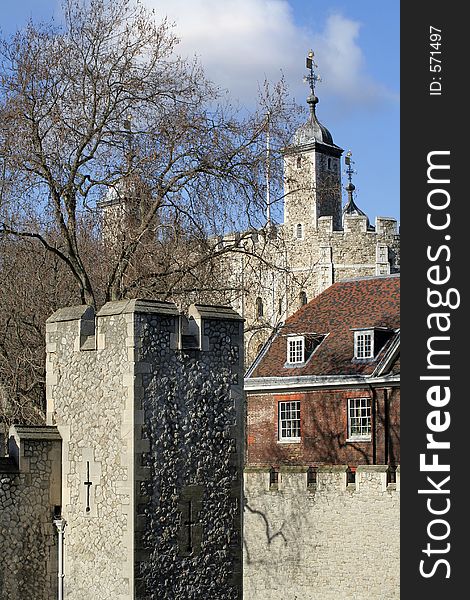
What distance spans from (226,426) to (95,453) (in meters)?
1.62

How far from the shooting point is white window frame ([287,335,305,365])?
30.6 m

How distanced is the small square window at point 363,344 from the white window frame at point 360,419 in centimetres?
108

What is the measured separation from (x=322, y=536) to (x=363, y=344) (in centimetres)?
562

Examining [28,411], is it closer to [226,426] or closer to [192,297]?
[192,297]

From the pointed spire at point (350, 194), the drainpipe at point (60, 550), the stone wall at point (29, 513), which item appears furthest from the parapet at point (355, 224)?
the drainpipe at point (60, 550)

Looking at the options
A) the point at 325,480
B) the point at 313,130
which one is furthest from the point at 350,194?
the point at 325,480

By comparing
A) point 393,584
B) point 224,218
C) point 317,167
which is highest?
point 317,167

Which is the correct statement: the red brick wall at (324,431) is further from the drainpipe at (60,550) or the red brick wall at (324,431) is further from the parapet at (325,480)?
the drainpipe at (60,550)

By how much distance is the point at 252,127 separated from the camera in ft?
65.9

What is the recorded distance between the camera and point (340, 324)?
30969mm

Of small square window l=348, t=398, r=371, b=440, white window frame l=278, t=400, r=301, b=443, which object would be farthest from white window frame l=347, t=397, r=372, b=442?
white window frame l=278, t=400, r=301, b=443

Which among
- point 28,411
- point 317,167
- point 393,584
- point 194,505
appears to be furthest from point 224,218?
point 317,167

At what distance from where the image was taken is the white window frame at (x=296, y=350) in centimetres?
3062

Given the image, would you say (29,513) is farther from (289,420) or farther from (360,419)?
(289,420)
